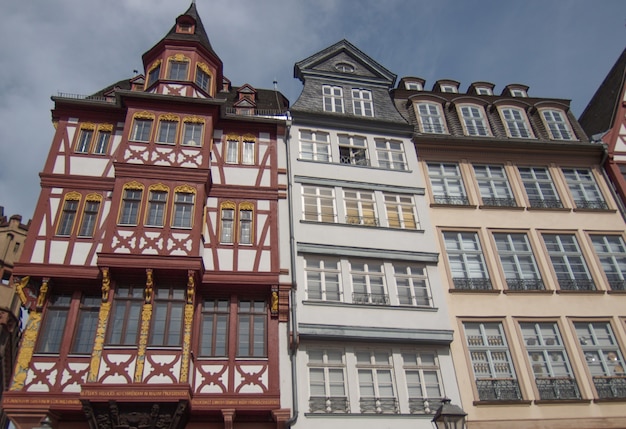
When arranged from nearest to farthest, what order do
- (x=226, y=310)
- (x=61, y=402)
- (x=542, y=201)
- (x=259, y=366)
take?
(x=61, y=402) → (x=259, y=366) → (x=226, y=310) → (x=542, y=201)

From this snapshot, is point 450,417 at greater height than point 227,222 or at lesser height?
lesser

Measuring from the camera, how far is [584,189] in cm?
2236

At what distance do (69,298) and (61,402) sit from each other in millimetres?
3243

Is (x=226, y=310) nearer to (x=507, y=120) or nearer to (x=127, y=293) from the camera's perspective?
(x=127, y=293)

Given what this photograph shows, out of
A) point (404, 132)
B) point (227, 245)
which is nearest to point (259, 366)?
point (227, 245)

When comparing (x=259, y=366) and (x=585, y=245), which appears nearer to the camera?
(x=259, y=366)

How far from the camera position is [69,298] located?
53.2ft

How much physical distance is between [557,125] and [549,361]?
11.6 meters

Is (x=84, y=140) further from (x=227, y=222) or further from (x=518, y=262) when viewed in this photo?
(x=518, y=262)

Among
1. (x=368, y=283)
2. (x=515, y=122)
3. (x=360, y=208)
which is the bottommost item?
(x=368, y=283)

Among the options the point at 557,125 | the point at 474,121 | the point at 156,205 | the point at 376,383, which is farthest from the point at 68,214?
the point at 557,125

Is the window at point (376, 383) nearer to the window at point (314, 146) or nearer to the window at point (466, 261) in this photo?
the window at point (466, 261)

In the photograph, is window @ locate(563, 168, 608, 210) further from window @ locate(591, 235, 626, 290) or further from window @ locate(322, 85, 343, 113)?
window @ locate(322, 85, 343, 113)

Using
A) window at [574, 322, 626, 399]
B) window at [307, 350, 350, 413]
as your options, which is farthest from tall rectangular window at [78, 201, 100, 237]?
window at [574, 322, 626, 399]
